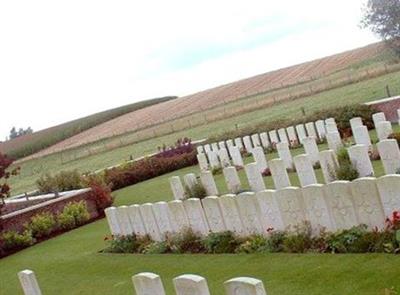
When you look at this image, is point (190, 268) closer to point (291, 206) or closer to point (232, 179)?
point (291, 206)

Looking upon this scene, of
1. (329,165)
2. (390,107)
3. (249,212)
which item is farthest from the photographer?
(390,107)

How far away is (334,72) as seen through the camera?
51.6 metres

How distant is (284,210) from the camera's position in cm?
1038

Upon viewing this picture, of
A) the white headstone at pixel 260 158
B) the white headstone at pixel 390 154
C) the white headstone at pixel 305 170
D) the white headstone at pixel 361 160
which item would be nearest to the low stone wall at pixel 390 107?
the white headstone at pixel 260 158

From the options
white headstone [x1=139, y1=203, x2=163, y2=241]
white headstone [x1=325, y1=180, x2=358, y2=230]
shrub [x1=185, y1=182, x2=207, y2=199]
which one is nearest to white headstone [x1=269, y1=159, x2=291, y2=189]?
shrub [x1=185, y1=182, x2=207, y2=199]

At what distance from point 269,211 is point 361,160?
2.98m

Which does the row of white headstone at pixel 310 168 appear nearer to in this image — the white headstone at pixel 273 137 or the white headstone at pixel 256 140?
the white headstone at pixel 273 137

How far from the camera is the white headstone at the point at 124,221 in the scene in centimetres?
1395

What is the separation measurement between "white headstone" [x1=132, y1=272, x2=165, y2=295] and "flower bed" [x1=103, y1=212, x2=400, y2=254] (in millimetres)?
3471

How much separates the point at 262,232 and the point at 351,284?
3.24 metres

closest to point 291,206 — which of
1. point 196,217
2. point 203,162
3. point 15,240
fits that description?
point 196,217

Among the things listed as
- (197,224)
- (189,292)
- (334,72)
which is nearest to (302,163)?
(197,224)

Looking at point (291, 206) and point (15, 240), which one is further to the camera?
point (15, 240)

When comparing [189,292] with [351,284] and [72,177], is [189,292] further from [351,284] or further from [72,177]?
[72,177]
